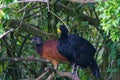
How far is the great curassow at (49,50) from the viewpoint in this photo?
4.10 meters

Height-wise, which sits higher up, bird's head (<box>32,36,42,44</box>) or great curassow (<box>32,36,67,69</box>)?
bird's head (<box>32,36,42,44</box>)

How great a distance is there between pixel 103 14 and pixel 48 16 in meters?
1.99

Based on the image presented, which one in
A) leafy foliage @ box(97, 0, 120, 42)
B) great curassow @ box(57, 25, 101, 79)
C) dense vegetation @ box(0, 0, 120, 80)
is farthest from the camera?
dense vegetation @ box(0, 0, 120, 80)

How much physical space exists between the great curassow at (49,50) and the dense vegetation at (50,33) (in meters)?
0.08

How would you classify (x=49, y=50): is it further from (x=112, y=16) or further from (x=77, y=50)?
(x=112, y=16)

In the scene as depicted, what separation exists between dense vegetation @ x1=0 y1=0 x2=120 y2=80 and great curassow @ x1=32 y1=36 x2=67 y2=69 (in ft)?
0.27

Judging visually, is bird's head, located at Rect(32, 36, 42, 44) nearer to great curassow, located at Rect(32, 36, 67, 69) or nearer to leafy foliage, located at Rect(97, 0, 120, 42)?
great curassow, located at Rect(32, 36, 67, 69)

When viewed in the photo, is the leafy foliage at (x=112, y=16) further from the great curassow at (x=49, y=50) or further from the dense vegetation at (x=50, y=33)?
the great curassow at (x=49, y=50)

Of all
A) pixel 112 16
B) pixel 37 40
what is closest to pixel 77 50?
pixel 37 40

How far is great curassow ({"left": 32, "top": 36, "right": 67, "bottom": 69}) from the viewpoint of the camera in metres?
4.10

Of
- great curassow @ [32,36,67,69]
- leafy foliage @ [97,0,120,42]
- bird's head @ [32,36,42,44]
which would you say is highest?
leafy foliage @ [97,0,120,42]

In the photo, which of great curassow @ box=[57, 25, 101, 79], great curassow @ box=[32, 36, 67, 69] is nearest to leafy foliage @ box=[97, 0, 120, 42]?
great curassow @ box=[57, 25, 101, 79]

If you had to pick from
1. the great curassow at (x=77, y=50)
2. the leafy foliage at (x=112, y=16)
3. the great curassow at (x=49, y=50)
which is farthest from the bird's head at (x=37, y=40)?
the leafy foliage at (x=112, y=16)

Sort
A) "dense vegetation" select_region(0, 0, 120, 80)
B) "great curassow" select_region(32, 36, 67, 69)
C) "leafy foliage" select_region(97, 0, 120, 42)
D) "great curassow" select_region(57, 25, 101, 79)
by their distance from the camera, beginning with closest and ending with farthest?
1. "leafy foliage" select_region(97, 0, 120, 42)
2. "great curassow" select_region(57, 25, 101, 79)
3. "great curassow" select_region(32, 36, 67, 69)
4. "dense vegetation" select_region(0, 0, 120, 80)
